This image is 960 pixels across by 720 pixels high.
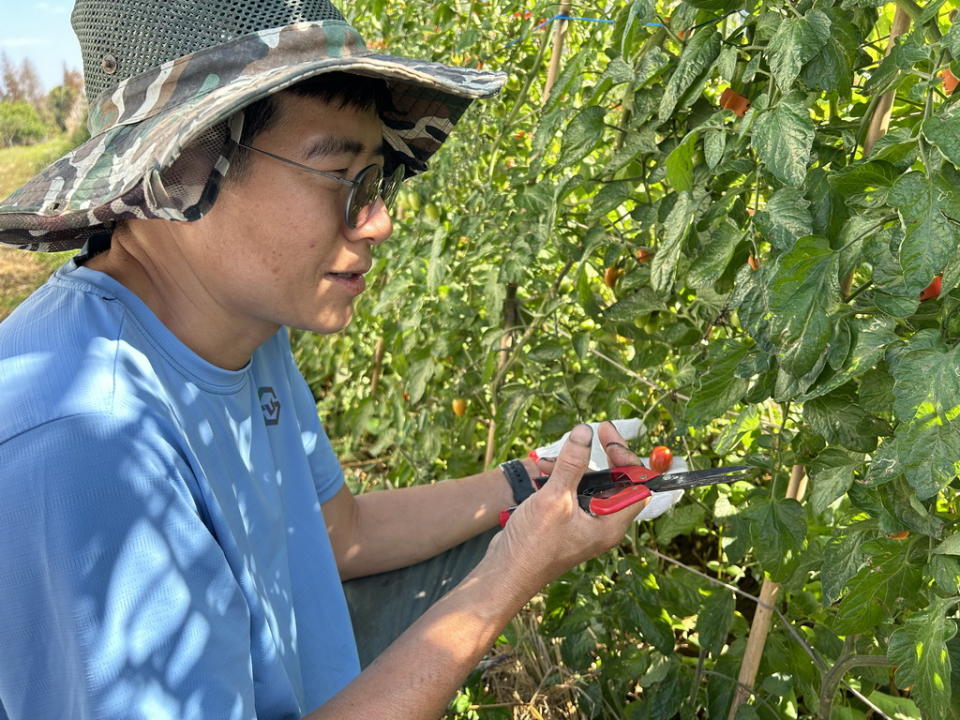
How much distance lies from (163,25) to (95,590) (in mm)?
644

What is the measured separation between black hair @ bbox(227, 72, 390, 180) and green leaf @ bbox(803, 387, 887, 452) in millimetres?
645

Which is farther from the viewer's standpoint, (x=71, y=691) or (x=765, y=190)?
(x=765, y=190)

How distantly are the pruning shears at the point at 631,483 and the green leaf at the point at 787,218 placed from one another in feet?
1.11

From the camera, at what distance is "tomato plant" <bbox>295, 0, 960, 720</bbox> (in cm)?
100

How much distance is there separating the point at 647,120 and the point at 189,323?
709mm

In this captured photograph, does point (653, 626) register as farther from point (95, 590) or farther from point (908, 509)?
point (95, 590)

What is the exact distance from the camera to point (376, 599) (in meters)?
1.78

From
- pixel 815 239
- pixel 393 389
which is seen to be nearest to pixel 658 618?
pixel 815 239

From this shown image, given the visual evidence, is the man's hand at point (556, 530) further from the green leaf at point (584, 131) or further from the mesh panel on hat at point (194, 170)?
the mesh panel on hat at point (194, 170)

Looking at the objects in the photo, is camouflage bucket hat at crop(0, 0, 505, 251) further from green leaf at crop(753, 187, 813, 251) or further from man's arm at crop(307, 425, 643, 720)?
man's arm at crop(307, 425, 643, 720)

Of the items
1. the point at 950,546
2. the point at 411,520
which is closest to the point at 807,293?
the point at 950,546

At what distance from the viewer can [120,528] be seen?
1.02m

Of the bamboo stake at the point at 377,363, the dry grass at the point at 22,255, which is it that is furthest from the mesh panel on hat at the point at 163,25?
the dry grass at the point at 22,255

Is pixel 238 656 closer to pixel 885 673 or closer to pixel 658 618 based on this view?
pixel 658 618
